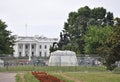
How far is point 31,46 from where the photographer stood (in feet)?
569

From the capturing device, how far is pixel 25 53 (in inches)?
6693

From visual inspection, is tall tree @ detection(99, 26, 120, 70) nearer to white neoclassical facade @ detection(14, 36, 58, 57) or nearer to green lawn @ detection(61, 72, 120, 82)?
green lawn @ detection(61, 72, 120, 82)

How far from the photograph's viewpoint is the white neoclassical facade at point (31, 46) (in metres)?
167

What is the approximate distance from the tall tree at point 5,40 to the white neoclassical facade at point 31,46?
216ft

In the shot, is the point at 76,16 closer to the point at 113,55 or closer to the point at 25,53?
the point at 113,55

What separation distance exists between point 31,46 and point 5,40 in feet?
268

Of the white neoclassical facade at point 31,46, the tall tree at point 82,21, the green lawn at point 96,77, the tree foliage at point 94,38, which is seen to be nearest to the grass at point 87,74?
the green lawn at point 96,77

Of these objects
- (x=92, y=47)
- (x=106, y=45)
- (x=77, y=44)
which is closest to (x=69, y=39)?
(x=77, y=44)

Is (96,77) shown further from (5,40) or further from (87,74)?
(5,40)

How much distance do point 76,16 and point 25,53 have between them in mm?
69835

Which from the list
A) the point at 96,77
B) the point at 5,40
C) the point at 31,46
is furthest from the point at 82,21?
the point at 31,46

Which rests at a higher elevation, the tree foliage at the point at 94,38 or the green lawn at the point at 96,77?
the tree foliage at the point at 94,38

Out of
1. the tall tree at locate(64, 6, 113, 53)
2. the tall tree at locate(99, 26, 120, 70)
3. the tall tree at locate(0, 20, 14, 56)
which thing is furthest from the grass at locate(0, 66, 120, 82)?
the tall tree at locate(64, 6, 113, 53)

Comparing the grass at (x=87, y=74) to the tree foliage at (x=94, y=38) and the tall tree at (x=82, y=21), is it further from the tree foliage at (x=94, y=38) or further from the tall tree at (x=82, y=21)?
the tall tree at (x=82, y=21)
